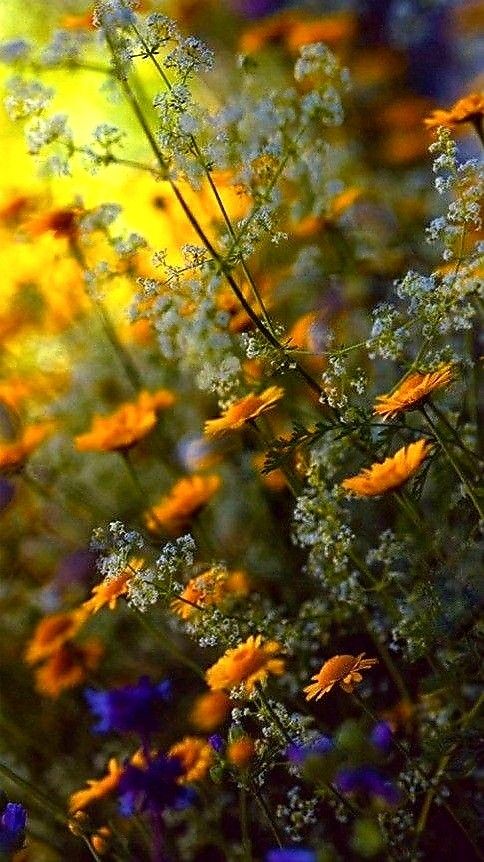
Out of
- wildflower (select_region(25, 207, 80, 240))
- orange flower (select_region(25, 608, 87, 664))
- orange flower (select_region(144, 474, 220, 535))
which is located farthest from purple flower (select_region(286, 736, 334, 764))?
wildflower (select_region(25, 207, 80, 240))

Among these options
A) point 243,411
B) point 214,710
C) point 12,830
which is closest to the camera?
point 12,830

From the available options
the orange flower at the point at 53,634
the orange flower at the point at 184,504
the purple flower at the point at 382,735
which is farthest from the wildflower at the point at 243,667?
the orange flower at the point at 53,634

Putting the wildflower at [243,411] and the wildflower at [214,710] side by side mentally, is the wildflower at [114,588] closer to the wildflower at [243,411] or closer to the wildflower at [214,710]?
the wildflower at [243,411]

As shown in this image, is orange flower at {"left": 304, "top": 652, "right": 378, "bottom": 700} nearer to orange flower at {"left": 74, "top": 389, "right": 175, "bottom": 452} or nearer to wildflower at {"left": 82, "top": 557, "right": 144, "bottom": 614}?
wildflower at {"left": 82, "top": 557, "right": 144, "bottom": 614}

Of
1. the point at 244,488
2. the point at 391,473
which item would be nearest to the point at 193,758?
the point at 391,473

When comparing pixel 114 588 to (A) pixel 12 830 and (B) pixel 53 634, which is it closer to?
(A) pixel 12 830

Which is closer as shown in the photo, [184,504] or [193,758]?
[193,758]

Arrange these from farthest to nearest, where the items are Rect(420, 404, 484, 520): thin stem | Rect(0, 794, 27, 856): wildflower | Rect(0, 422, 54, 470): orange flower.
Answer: Rect(0, 422, 54, 470): orange flower
Rect(420, 404, 484, 520): thin stem
Rect(0, 794, 27, 856): wildflower
